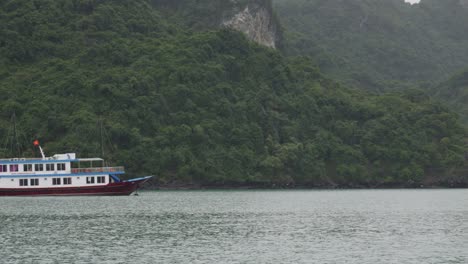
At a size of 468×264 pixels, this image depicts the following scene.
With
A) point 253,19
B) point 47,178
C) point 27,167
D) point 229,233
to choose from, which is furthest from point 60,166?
point 253,19

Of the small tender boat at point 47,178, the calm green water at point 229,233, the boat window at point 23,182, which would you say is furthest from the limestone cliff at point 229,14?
the calm green water at point 229,233

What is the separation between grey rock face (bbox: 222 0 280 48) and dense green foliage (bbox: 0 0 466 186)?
10925mm

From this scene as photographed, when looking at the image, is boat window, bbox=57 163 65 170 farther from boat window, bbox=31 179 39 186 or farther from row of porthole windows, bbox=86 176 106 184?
row of porthole windows, bbox=86 176 106 184

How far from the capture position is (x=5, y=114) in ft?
330

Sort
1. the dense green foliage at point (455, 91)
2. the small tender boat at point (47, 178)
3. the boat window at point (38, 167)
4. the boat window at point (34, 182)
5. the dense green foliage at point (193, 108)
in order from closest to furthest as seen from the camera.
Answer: the small tender boat at point (47, 178) < the boat window at point (38, 167) < the boat window at point (34, 182) < the dense green foliage at point (193, 108) < the dense green foliage at point (455, 91)

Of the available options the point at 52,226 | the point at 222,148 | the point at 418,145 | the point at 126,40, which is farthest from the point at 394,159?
the point at 52,226

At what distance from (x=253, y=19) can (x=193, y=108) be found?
130 feet

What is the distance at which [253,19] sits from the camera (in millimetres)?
147000

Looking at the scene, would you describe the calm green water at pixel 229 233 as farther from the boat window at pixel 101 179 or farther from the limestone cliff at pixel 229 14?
the limestone cliff at pixel 229 14

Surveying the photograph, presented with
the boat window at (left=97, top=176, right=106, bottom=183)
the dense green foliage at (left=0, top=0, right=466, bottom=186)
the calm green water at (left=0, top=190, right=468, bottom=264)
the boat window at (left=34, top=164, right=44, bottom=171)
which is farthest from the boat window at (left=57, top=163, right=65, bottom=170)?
the dense green foliage at (left=0, top=0, right=466, bottom=186)

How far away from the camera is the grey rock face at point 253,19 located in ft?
476

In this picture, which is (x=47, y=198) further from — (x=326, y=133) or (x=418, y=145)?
(x=418, y=145)

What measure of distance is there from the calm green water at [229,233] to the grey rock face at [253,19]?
273 feet

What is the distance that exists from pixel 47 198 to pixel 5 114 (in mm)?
27703
